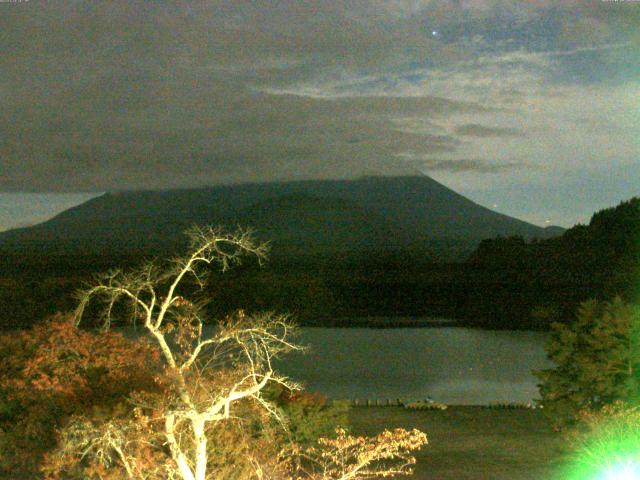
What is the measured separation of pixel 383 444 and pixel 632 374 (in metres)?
8.47

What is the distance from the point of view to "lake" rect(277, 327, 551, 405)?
95.8ft

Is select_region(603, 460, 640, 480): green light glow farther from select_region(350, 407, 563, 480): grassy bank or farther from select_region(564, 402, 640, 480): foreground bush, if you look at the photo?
select_region(350, 407, 563, 480): grassy bank

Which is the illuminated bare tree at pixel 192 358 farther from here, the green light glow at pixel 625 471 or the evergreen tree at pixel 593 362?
the evergreen tree at pixel 593 362

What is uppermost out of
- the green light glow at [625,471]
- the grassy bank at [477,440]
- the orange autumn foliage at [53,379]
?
the orange autumn foliage at [53,379]

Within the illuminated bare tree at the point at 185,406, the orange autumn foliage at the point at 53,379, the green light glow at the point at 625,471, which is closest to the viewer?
the illuminated bare tree at the point at 185,406

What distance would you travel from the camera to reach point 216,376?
11.5 m

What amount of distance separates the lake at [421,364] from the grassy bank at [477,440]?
5.03 m

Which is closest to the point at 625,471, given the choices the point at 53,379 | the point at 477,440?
the point at 477,440

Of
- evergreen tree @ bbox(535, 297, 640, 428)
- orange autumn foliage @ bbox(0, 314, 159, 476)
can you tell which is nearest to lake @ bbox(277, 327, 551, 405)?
evergreen tree @ bbox(535, 297, 640, 428)

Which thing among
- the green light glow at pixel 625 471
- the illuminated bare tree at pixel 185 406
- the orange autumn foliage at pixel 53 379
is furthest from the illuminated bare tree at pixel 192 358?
the green light glow at pixel 625 471

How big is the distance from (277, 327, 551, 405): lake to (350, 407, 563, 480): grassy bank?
16.5 ft

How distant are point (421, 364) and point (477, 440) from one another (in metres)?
20.8

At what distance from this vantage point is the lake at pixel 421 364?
95.8 ft

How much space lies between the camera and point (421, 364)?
3747 cm
